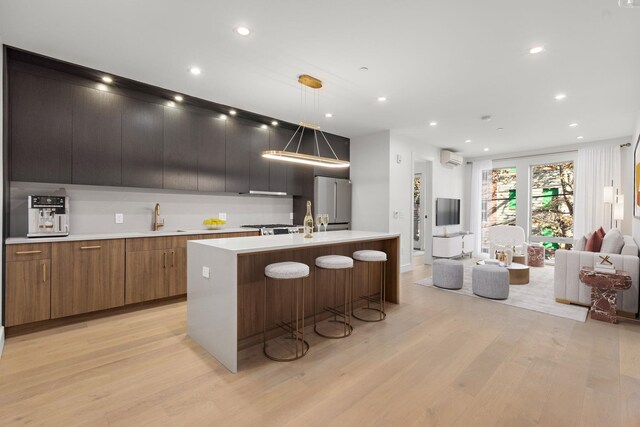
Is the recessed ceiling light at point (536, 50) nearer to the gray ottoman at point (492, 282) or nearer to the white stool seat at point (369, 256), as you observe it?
the white stool seat at point (369, 256)

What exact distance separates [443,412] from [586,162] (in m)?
6.94

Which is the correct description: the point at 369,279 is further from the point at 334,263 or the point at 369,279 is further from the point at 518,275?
the point at 518,275

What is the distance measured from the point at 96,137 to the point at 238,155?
5.88 ft

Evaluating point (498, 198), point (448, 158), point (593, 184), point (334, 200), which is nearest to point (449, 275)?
point (334, 200)

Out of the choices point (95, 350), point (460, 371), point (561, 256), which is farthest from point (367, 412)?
point (561, 256)

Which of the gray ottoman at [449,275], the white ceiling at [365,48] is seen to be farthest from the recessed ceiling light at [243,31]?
the gray ottoman at [449,275]

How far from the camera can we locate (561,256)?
3887mm

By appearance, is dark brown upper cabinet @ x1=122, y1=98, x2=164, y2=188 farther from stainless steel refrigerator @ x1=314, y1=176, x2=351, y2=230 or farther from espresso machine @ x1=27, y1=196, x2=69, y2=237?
stainless steel refrigerator @ x1=314, y1=176, x2=351, y2=230

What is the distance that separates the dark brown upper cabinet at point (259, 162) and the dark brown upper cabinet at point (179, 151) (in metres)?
0.91

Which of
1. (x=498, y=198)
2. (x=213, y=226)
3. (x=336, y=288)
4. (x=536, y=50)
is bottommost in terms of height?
(x=336, y=288)

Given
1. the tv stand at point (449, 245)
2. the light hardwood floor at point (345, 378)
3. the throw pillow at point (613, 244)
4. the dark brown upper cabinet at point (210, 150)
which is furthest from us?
the tv stand at point (449, 245)

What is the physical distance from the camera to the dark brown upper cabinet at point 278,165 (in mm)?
5086

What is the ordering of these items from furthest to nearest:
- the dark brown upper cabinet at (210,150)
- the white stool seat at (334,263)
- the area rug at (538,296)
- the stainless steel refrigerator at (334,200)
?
the stainless steel refrigerator at (334,200), the dark brown upper cabinet at (210,150), the area rug at (538,296), the white stool seat at (334,263)

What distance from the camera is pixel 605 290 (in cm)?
332
